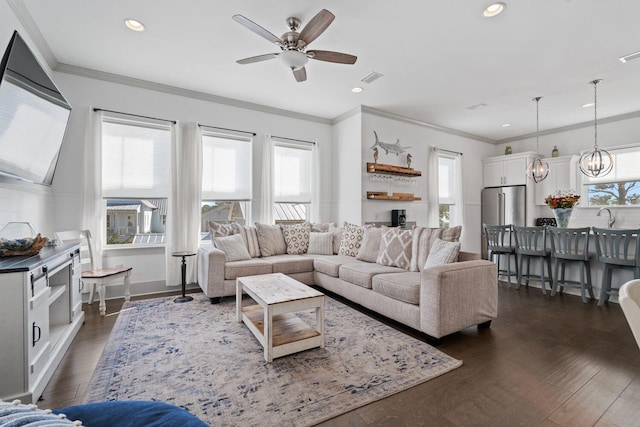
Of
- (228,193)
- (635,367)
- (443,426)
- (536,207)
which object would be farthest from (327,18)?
(536,207)

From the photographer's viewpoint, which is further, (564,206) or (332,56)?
(564,206)

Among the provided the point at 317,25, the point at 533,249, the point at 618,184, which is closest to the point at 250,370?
the point at 317,25

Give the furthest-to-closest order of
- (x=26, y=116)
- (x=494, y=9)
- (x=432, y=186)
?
(x=432, y=186) < (x=494, y=9) < (x=26, y=116)

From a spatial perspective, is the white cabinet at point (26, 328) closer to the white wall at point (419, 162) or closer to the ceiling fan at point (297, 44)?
the ceiling fan at point (297, 44)

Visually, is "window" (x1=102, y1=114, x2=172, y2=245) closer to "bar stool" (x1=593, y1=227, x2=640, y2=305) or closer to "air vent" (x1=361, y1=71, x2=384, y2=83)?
"air vent" (x1=361, y1=71, x2=384, y2=83)

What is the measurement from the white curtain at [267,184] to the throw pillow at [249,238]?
22.8 inches

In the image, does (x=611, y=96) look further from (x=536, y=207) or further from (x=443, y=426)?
(x=443, y=426)

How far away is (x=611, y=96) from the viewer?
450cm

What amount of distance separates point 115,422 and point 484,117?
657 centimetres

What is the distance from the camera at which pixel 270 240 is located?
14.8 ft

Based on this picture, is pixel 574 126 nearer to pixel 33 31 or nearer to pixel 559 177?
pixel 559 177

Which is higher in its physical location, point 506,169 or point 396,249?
point 506,169

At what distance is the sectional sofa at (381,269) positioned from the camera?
2537 millimetres

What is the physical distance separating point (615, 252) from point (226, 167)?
538 centimetres
